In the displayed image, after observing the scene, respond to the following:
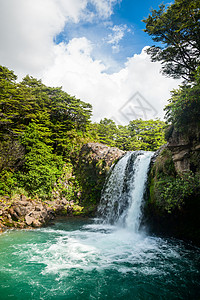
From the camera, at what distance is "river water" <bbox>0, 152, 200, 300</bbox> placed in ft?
14.3

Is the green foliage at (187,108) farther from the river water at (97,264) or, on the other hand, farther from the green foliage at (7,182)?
the green foliage at (7,182)

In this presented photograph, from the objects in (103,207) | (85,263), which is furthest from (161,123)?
(85,263)

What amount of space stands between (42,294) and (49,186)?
431 inches

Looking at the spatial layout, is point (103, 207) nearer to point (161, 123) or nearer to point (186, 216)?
point (186, 216)

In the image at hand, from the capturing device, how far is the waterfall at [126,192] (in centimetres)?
1065

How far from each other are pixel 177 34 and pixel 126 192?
33.9 ft

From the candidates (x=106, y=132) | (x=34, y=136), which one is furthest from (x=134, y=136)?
(x=34, y=136)

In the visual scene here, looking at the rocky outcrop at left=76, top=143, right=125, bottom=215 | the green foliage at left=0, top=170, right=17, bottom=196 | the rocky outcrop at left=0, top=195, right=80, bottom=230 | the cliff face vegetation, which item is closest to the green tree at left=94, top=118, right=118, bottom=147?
the rocky outcrop at left=76, top=143, right=125, bottom=215

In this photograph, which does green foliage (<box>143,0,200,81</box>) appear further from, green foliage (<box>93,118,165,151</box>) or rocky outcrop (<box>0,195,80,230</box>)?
green foliage (<box>93,118,165,151</box>)

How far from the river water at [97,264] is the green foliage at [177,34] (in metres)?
8.11

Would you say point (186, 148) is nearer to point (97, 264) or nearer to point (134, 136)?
point (97, 264)

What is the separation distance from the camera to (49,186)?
48.1 feet

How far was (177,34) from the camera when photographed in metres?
8.44

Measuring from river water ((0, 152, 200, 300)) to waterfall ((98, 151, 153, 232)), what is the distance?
0.18 meters
